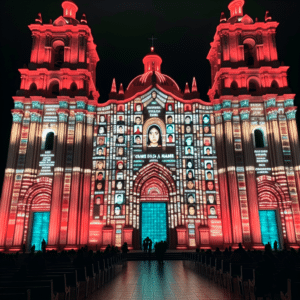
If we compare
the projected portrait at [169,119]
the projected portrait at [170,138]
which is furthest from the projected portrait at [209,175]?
the projected portrait at [169,119]

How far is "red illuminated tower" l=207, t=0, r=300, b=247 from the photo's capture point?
102ft

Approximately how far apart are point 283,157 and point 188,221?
11384mm

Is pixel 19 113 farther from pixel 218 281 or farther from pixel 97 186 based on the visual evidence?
pixel 218 281

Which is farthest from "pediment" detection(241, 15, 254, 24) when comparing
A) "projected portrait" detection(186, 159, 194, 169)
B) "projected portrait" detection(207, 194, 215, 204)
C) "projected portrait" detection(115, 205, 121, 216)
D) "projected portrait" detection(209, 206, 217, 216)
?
"projected portrait" detection(115, 205, 121, 216)

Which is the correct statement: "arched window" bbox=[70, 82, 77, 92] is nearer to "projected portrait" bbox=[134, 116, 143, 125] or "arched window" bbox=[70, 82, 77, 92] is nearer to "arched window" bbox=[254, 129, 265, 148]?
"projected portrait" bbox=[134, 116, 143, 125]

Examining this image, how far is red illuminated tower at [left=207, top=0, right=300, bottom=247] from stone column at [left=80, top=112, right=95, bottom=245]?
43.2 feet

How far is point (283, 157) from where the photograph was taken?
106 ft

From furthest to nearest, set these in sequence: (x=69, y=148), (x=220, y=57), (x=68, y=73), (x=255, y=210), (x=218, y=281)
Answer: (x=220, y=57) → (x=68, y=73) → (x=69, y=148) → (x=255, y=210) → (x=218, y=281)

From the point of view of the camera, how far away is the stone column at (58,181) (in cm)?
3022

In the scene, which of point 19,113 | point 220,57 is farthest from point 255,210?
point 19,113

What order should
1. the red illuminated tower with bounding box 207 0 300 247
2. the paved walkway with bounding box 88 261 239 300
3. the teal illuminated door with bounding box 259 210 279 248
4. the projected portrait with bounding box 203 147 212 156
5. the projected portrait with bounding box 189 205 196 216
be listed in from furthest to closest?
the projected portrait with bounding box 203 147 212 156, the projected portrait with bounding box 189 205 196 216, the teal illuminated door with bounding box 259 210 279 248, the red illuminated tower with bounding box 207 0 300 247, the paved walkway with bounding box 88 261 239 300

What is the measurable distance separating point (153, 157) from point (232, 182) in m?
8.36

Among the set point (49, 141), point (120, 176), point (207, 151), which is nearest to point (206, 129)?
point (207, 151)

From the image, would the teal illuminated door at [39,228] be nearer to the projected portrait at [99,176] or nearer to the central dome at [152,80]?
the projected portrait at [99,176]
